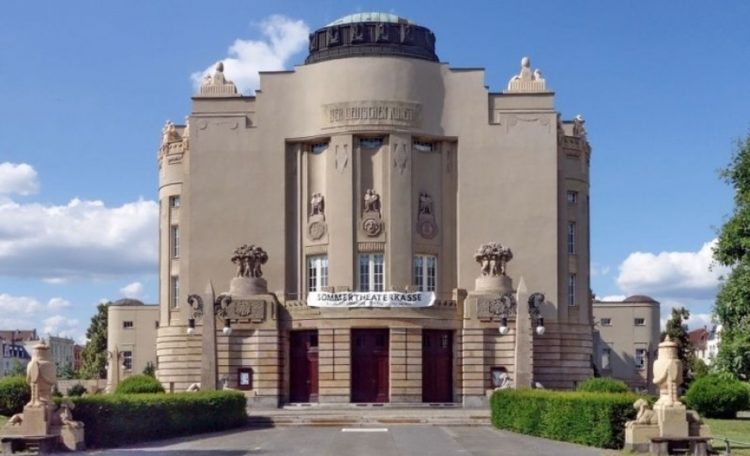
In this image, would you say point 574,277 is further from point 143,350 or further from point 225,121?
point 143,350

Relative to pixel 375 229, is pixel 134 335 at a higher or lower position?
lower

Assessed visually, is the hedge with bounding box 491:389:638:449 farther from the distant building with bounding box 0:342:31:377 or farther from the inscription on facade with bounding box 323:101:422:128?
the distant building with bounding box 0:342:31:377

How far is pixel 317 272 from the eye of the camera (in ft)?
199

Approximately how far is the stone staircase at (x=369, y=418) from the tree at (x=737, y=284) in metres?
14.5

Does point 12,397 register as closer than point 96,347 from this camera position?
Yes

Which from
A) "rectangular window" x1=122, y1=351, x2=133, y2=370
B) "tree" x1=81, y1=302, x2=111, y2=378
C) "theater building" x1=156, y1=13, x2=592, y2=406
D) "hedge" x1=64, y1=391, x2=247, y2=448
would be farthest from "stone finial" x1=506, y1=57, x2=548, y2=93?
"tree" x1=81, y1=302, x2=111, y2=378

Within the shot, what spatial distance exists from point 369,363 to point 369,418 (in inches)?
359

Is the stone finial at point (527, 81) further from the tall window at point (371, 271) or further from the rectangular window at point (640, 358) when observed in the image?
the rectangular window at point (640, 358)

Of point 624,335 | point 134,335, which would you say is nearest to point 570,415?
point 134,335

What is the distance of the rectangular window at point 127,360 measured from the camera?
283 ft

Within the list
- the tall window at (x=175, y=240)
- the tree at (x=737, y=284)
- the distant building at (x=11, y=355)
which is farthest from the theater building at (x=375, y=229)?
the distant building at (x=11, y=355)

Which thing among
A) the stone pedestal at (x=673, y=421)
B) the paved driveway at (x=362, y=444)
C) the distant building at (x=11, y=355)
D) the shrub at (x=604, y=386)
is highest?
the stone pedestal at (x=673, y=421)

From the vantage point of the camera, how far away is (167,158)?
6488 cm

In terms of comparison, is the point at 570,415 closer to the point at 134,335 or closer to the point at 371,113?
the point at 371,113
